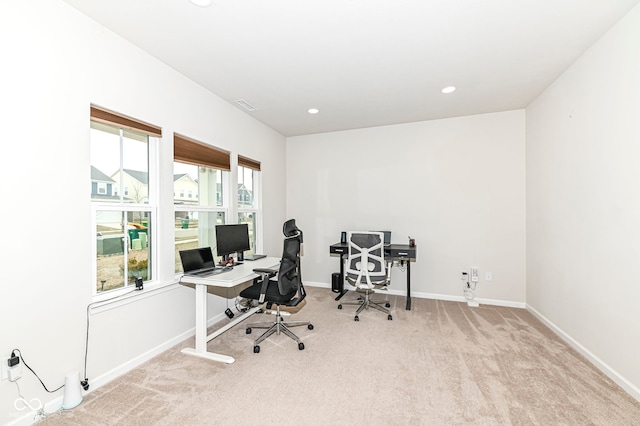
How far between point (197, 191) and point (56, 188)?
1503 mm

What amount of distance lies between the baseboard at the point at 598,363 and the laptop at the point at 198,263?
3.60 metres

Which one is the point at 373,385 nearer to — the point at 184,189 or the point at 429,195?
the point at 184,189

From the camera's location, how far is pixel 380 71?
2953mm

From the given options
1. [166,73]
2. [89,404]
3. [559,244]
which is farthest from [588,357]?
[166,73]

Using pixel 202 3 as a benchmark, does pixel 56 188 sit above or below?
below

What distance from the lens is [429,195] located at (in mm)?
4570

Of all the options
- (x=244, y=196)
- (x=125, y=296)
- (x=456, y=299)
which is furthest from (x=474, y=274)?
(x=125, y=296)

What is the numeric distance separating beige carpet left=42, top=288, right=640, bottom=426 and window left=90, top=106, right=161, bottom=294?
0.92m

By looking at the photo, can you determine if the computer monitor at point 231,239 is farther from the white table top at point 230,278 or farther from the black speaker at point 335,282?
the black speaker at point 335,282

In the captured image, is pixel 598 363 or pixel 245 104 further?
pixel 245 104

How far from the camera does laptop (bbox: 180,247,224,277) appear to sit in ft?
9.23

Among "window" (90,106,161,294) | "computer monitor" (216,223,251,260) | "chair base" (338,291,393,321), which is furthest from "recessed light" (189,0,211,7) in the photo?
"chair base" (338,291,393,321)

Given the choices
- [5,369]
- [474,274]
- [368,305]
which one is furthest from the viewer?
[474,274]

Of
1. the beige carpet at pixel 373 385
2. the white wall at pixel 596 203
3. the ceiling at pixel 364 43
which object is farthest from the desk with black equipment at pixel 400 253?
the ceiling at pixel 364 43
